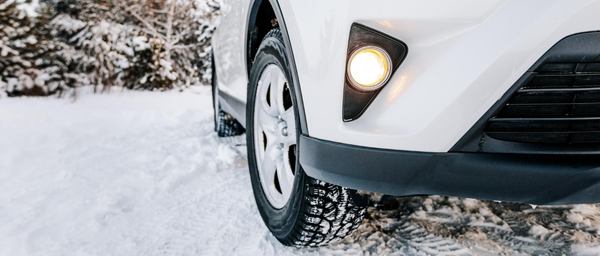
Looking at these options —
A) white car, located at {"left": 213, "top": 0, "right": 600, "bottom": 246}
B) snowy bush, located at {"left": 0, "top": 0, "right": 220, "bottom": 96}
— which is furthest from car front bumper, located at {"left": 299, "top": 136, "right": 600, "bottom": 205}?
snowy bush, located at {"left": 0, "top": 0, "right": 220, "bottom": 96}

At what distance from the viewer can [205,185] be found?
8.76 feet

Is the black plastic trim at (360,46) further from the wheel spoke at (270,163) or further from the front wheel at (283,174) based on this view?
the wheel spoke at (270,163)

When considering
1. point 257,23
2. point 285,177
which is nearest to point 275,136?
point 285,177

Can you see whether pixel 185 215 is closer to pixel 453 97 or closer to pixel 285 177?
pixel 285 177

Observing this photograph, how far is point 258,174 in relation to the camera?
212 cm

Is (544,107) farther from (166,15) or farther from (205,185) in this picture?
(166,15)

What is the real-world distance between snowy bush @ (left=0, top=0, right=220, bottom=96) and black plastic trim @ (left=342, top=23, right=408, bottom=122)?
4.52 m

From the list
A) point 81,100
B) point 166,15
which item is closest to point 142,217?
point 81,100

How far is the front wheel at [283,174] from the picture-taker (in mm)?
1636

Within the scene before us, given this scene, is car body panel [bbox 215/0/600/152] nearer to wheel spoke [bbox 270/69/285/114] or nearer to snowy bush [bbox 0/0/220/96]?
wheel spoke [bbox 270/69/285/114]

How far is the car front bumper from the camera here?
1.29 meters

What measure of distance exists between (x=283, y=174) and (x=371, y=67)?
0.70 meters

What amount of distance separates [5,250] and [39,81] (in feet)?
19.1

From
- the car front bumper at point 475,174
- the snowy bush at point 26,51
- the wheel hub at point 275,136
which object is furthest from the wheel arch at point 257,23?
the snowy bush at point 26,51
